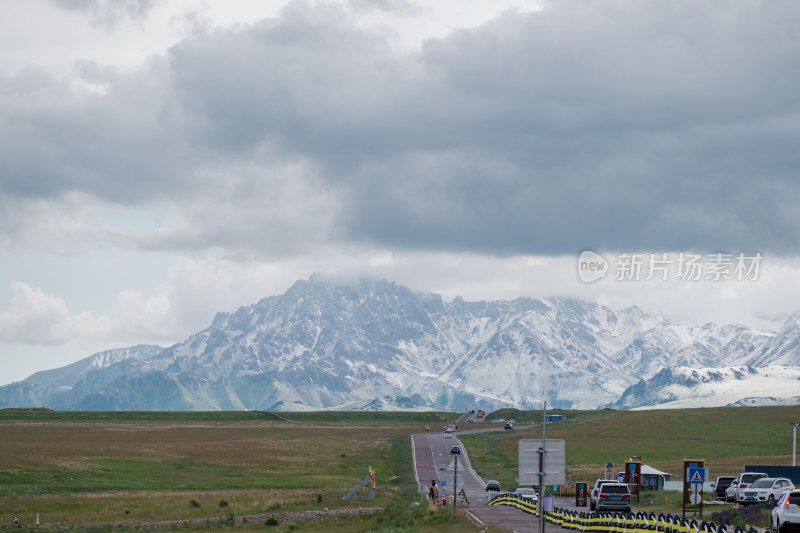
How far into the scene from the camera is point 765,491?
2889 inches

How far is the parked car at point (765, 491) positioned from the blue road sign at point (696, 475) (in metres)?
15.4

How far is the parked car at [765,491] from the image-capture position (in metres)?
72.4

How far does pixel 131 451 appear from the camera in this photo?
531ft

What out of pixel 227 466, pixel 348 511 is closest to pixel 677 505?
pixel 348 511

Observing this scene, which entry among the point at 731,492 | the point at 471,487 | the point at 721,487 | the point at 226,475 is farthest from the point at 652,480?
the point at 226,475

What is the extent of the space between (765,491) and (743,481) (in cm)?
898

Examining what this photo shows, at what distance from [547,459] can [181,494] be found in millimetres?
74591

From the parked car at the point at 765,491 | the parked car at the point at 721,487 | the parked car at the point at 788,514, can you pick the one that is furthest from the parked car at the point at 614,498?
the parked car at the point at 788,514

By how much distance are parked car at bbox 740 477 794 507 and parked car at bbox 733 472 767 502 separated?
2.65 ft

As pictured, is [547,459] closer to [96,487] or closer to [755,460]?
[96,487]

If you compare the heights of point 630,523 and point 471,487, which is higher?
point 630,523

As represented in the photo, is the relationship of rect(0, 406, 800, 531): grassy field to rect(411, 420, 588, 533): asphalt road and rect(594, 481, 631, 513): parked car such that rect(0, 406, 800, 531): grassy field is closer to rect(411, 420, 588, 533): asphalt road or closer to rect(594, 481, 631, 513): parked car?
rect(411, 420, 588, 533): asphalt road

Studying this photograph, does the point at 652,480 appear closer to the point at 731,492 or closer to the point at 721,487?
the point at 721,487

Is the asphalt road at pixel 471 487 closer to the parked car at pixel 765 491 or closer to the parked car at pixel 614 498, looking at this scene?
the parked car at pixel 614 498
